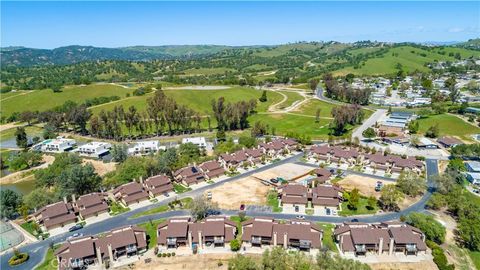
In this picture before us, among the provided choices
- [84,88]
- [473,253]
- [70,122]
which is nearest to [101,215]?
[473,253]

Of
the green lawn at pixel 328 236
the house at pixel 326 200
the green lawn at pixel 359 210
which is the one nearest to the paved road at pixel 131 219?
the green lawn at pixel 359 210

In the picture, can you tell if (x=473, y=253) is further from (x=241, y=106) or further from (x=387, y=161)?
(x=241, y=106)

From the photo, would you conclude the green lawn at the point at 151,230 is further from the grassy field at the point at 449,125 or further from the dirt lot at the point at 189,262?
the grassy field at the point at 449,125

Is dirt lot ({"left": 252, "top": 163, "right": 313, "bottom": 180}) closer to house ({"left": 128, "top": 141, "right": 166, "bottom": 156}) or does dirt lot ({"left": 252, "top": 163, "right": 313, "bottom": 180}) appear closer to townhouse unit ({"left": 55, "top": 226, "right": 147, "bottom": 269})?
townhouse unit ({"left": 55, "top": 226, "right": 147, "bottom": 269})

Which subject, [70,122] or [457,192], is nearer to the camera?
[457,192]

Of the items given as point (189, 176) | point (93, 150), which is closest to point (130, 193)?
point (189, 176)

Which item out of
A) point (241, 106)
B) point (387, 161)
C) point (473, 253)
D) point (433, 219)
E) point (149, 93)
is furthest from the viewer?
point (149, 93)
